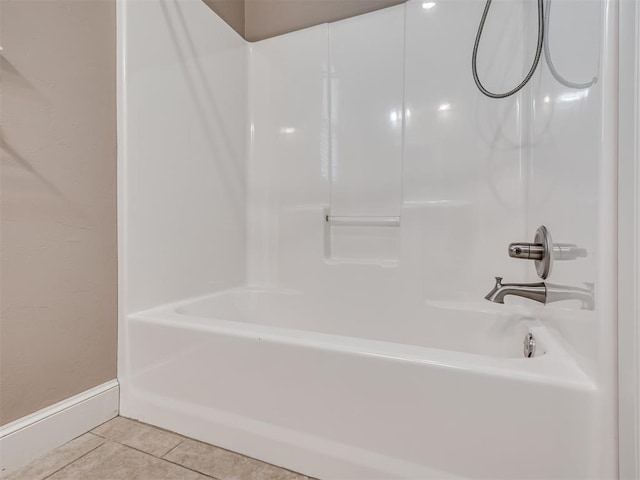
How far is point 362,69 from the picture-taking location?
1.63 metres

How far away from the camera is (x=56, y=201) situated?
106cm

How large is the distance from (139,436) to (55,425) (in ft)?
0.80

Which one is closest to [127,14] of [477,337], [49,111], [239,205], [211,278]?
[49,111]

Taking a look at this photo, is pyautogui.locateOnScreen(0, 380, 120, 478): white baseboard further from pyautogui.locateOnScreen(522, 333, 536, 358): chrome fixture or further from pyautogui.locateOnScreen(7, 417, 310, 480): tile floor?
pyautogui.locateOnScreen(522, 333, 536, 358): chrome fixture

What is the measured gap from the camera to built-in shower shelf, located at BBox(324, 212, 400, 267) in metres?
1.59

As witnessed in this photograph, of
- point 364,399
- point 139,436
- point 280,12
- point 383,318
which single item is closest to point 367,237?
point 383,318

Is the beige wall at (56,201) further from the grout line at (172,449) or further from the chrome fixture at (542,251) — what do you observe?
the chrome fixture at (542,251)

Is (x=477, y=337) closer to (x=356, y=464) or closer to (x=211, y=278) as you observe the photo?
(x=356, y=464)

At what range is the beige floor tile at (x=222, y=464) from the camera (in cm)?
91

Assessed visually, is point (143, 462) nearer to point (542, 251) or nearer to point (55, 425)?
point (55, 425)

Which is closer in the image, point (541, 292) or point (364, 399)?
point (364, 399)

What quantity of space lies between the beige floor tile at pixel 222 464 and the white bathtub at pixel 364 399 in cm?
3

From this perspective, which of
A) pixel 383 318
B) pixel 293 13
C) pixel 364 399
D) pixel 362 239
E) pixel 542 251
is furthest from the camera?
pixel 293 13

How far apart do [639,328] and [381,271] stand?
104 cm
